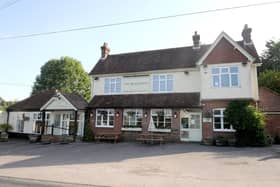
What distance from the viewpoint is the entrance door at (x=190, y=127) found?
1811 cm

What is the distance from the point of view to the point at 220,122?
1720 cm

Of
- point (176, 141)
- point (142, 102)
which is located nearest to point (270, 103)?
point (176, 141)

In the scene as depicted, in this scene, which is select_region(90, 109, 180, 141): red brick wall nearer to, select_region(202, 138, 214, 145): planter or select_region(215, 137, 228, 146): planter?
select_region(202, 138, 214, 145): planter

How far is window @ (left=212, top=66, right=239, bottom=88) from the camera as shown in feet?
56.2

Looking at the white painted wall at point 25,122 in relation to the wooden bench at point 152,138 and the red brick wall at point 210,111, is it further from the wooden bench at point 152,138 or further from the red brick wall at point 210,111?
the red brick wall at point 210,111

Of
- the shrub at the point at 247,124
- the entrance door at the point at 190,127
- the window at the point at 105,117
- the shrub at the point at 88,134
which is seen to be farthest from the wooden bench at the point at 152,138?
the shrub at the point at 88,134

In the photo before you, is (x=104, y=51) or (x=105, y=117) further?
(x=104, y=51)

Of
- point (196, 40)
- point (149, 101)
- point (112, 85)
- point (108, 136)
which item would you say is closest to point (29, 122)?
point (112, 85)

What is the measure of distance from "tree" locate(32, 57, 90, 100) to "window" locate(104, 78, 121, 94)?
22826 millimetres

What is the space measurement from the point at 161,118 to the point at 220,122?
4.78 metres

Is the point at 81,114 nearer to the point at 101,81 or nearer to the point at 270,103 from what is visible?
the point at 101,81

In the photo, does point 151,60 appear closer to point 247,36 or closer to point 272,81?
point 247,36

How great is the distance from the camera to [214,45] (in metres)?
17.9

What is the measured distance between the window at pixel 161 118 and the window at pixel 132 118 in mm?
1171
